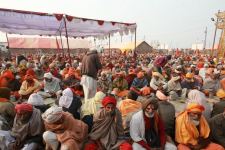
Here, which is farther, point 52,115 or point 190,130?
point 190,130

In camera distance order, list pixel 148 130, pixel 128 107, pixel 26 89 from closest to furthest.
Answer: pixel 148 130 < pixel 128 107 < pixel 26 89

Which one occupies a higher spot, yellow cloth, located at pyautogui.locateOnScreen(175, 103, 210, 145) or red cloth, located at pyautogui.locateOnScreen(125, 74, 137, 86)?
yellow cloth, located at pyautogui.locateOnScreen(175, 103, 210, 145)

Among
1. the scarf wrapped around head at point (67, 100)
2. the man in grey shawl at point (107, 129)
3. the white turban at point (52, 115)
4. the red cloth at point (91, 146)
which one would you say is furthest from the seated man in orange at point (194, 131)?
the scarf wrapped around head at point (67, 100)

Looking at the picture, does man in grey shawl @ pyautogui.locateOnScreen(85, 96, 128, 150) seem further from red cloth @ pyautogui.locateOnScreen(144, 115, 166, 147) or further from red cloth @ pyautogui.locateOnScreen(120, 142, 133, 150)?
red cloth @ pyautogui.locateOnScreen(144, 115, 166, 147)

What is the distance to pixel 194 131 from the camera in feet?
13.2

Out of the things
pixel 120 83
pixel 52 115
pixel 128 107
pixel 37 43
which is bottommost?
pixel 37 43

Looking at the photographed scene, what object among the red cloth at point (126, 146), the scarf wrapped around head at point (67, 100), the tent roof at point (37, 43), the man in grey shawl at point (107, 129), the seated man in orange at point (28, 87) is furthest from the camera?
the tent roof at point (37, 43)

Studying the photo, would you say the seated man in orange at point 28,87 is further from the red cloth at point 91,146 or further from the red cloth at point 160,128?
the red cloth at point 160,128

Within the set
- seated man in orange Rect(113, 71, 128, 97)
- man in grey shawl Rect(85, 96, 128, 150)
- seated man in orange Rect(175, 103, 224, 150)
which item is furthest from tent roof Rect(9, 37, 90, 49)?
seated man in orange Rect(175, 103, 224, 150)

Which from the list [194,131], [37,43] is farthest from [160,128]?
[37,43]

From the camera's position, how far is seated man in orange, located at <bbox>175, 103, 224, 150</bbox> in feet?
13.2

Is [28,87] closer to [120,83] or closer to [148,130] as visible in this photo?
[120,83]

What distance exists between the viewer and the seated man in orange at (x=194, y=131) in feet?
13.2

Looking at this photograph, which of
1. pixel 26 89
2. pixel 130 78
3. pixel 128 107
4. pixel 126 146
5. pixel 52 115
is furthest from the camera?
pixel 130 78
